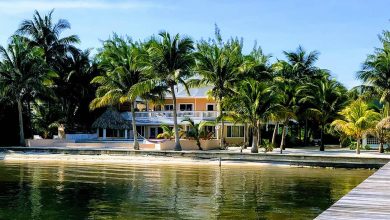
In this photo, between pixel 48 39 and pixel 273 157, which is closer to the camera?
pixel 273 157

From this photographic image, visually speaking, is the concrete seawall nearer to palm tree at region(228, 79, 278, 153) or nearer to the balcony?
palm tree at region(228, 79, 278, 153)

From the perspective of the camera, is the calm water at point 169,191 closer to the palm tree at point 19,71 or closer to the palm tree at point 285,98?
the palm tree at point 285,98

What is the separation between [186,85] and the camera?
39.1 meters

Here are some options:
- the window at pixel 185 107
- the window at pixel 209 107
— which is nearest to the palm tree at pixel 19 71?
the window at pixel 185 107

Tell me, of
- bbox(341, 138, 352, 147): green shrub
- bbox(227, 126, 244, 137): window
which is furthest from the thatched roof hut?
bbox(341, 138, 352, 147): green shrub

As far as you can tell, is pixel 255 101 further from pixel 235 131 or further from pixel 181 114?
pixel 181 114

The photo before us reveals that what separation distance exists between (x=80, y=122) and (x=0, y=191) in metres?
34.9

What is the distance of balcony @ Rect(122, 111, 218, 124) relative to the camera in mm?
49062

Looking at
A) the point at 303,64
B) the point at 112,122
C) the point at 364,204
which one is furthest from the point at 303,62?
the point at 364,204

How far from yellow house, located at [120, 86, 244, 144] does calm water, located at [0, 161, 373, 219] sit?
18.2 meters

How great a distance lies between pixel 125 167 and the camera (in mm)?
31188

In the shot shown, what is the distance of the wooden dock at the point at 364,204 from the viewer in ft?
32.4

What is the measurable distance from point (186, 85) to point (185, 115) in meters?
10.9

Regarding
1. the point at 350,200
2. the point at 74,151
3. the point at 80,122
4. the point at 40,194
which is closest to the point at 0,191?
the point at 40,194
